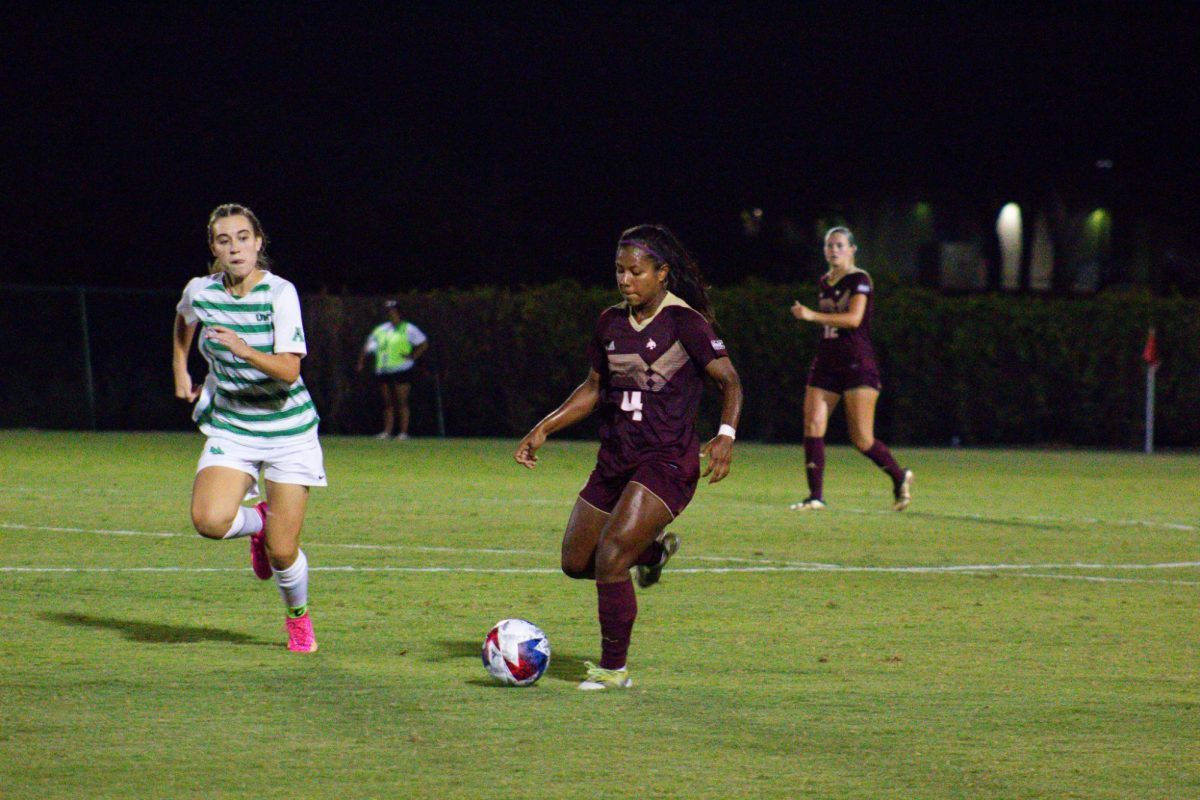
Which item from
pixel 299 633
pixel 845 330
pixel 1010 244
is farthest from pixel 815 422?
pixel 1010 244

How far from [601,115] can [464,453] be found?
943 inches

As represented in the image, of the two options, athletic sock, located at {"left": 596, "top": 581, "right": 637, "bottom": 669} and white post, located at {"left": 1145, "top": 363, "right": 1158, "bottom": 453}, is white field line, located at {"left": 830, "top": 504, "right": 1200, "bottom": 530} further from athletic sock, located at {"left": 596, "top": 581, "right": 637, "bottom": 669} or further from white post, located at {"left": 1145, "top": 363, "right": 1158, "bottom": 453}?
white post, located at {"left": 1145, "top": 363, "right": 1158, "bottom": 453}

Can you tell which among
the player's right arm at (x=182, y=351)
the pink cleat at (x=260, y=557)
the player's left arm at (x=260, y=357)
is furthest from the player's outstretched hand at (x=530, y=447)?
the player's right arm at (x=182, y=351)

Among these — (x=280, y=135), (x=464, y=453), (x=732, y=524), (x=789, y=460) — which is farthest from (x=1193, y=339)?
(x=280, y=135)

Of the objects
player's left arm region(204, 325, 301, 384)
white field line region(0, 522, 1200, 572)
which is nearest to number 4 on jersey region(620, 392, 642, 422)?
player's left arm region(204, 325, 301, 384)

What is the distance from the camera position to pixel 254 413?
7883mm

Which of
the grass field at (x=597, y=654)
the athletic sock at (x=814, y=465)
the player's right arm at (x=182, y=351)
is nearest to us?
the grass field at (x=597, y=654)

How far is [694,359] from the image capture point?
7477mm

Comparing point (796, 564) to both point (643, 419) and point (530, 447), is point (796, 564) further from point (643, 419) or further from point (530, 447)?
point (643, 419)

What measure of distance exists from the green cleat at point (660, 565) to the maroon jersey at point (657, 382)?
→ 1.11 feet

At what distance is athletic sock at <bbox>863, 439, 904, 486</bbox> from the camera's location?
49.5 ft

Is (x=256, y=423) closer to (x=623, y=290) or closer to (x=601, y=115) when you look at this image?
(x=623, y=290)

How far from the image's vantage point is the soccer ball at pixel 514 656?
701cm

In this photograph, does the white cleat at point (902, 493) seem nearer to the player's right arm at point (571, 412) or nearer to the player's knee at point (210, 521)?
the player's right arm at point (571, 412)
